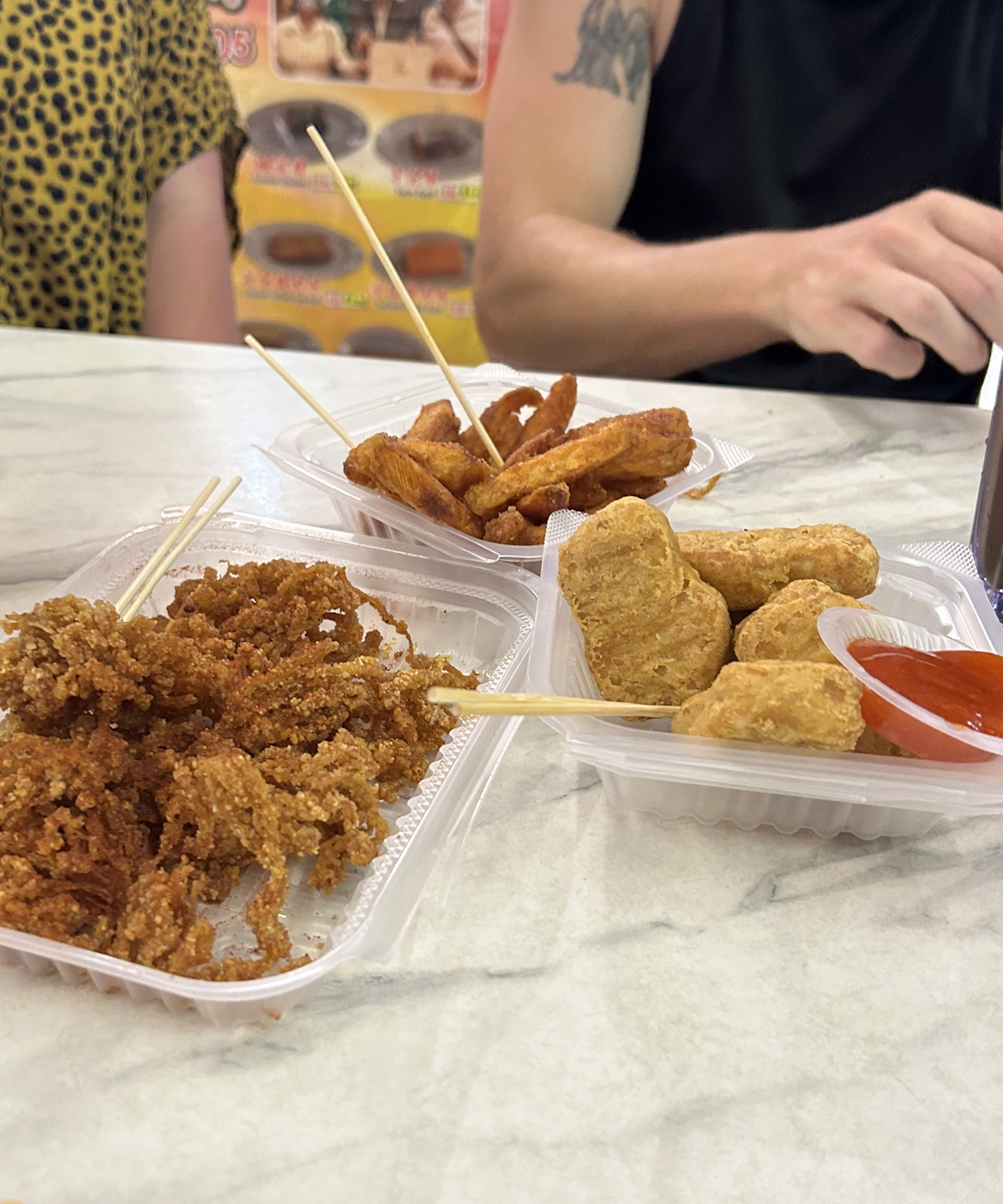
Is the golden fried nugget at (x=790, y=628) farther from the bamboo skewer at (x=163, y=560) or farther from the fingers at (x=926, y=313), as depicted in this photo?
the fingers at (x=926, y=313)

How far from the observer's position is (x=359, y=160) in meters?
3.58

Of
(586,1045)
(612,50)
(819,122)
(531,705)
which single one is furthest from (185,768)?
(819,122)

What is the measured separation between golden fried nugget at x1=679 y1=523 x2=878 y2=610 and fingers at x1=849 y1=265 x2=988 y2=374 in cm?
73

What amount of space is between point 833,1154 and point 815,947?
0.65 ft

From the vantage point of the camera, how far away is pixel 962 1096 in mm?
789

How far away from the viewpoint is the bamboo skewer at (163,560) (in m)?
1.11

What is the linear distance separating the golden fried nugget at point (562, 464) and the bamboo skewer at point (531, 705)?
1.40ft

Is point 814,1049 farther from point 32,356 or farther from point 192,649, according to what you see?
point 32,356

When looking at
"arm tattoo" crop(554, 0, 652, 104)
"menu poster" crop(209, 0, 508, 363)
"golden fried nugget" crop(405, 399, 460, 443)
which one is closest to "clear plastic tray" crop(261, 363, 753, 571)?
"golden fried nugget" crop(405, 399, 460, 443)

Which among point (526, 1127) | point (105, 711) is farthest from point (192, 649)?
point (526, 1127)

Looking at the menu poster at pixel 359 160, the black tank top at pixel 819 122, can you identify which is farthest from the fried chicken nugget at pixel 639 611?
the menu poster at pixel 359 160

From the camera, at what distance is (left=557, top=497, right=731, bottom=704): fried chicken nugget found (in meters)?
1.02

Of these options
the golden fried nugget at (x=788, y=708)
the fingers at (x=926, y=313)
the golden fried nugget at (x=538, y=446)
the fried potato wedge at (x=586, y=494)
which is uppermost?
the fingers at (x=926, y=313)

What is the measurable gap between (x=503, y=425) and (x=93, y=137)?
1.55 metres
